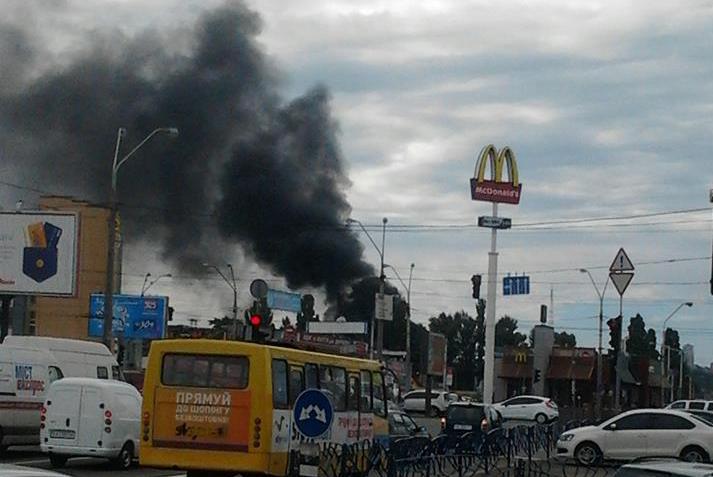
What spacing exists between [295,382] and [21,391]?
29.8 feet

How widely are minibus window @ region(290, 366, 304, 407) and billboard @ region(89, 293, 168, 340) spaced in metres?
58.0

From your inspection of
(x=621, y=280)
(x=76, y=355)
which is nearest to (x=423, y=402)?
(x=621, y=280)

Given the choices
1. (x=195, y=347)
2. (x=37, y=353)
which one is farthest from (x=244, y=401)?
(x=37, y=353)

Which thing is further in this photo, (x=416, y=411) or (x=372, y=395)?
(x=416, y=411)

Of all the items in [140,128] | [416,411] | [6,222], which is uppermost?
[140,128]

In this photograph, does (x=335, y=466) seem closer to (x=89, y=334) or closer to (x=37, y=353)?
(x=37, y=353)

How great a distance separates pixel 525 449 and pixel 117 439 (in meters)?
10.5

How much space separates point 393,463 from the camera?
67.3 ft

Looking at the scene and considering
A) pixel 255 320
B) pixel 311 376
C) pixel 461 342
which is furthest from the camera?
pixel 461 342

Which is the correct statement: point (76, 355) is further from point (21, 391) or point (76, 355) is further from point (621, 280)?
point (621, 280)

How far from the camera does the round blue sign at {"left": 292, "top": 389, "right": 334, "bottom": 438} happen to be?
1694cm

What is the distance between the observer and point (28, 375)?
91.2ft

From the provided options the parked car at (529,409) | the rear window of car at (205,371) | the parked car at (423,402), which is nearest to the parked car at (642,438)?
the rear window of car at (205,371)

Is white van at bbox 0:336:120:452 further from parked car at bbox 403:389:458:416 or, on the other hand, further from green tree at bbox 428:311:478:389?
green tree at bbox 428:311:478:389
